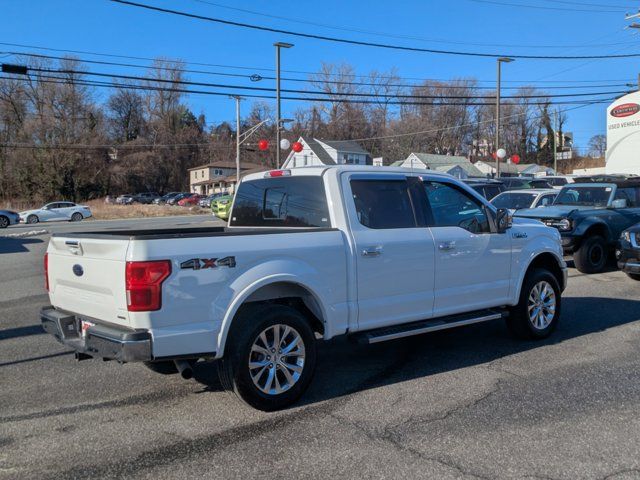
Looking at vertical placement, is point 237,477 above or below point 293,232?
below

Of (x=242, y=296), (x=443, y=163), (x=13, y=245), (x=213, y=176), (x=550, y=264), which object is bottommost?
(x=13, y=245)

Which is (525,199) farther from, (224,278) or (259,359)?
(224,278)

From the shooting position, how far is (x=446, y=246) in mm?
5641

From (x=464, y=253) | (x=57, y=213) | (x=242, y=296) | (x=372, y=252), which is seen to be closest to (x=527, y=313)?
(x=464, y=253)

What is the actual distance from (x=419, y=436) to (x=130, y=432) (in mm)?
2155

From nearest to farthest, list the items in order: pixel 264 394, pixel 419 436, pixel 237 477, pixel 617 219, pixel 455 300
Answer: pixel 237 477, pixel 419 436, pixel 264 394, pixel 455 300, pixel 617 219

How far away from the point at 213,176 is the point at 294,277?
92621mm

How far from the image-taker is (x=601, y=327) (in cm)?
731

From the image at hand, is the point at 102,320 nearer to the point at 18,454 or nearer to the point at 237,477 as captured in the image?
the point at 18,454

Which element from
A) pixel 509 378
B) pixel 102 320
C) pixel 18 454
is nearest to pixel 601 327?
pixel 509 378

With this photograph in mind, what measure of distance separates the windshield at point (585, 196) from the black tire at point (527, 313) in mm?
6972

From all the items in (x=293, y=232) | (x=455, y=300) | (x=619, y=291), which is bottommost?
(x=619, y=291)

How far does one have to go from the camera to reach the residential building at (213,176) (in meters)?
93.6

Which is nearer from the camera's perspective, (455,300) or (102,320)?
(102,320)
